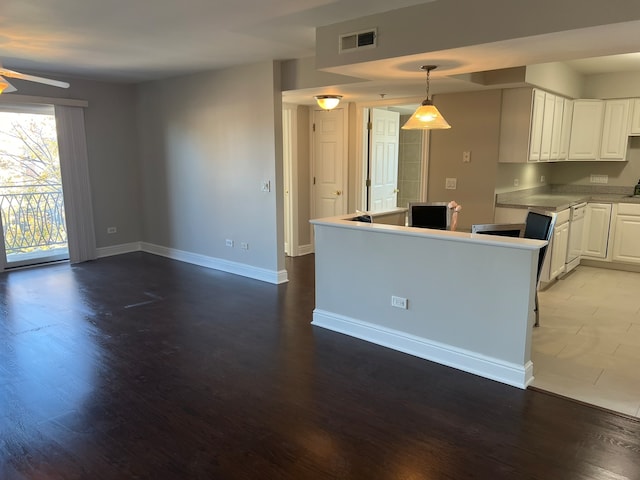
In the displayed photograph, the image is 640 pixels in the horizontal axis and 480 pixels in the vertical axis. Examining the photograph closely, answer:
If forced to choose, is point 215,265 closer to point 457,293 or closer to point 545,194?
point 457,293

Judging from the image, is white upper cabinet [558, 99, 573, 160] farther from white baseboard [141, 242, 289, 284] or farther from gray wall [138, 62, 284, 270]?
white baseboard [141, 242, 289, 284]

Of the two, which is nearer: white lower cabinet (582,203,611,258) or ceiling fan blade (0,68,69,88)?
ceiling fan blade (0,68,69,88)

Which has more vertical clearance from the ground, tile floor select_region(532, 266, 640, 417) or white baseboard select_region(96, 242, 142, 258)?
white baseboard select_region(96, 242, 142, 258)

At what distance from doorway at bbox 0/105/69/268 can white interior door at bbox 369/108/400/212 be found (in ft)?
14.7

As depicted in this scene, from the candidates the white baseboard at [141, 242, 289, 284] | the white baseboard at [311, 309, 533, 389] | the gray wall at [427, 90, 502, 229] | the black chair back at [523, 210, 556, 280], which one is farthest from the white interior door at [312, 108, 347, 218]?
the black chair back at [523, 210, 556, 280]

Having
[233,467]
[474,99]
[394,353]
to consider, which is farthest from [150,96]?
[233,467]

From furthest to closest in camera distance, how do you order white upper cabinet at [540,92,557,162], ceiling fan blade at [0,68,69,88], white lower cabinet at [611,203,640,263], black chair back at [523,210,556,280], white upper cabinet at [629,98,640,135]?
1. white upper cabinet at [629,98,640,135]
2. white lower cabinet at [611,203,640,263]
3. white upper cabinet at [540,92,557,162]
4. black chair back at [523,210,556,280]
5. ceiling fan blade at [0,68,69,88]

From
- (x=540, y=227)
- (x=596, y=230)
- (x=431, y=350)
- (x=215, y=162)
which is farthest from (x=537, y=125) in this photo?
(x=215, y=162)

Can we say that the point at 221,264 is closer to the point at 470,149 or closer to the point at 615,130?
the point at 470,149

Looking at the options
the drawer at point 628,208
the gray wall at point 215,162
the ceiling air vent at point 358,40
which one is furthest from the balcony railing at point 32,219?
the drawer at point 628,208

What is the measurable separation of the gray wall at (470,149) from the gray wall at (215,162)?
2031 millimetres

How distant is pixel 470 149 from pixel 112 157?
17.0 feet

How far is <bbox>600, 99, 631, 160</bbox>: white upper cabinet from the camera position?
19.3ft

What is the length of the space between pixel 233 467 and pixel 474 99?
4.70 meters
